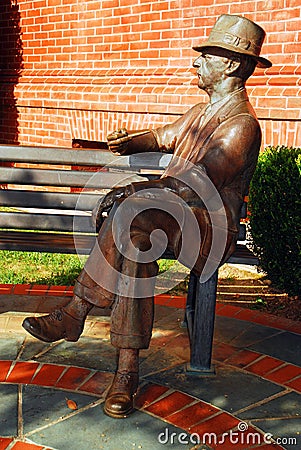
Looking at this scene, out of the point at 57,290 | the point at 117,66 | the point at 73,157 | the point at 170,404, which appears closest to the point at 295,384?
the point at 170,404

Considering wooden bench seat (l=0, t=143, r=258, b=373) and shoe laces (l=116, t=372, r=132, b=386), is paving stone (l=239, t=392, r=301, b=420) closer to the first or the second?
shoe laces (l=116, t=372, r=132, b=386)

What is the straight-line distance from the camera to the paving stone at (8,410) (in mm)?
2979

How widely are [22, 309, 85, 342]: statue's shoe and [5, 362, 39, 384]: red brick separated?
28 cm

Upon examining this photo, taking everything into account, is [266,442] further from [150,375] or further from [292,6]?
[292,6]

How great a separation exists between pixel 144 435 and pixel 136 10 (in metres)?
5.67

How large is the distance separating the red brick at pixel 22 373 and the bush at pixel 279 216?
208cm

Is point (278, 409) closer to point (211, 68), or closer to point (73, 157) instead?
point (211, 68)

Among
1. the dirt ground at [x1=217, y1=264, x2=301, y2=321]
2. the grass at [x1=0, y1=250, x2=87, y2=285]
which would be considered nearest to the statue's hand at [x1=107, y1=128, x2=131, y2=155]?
the dirt ground at [x1=217, y1=264, x2=301, y2=321]

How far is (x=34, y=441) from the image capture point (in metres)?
2.90

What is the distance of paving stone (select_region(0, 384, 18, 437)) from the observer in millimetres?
2979

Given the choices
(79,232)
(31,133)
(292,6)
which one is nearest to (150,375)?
(79,232)

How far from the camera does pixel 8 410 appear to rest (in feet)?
10.4

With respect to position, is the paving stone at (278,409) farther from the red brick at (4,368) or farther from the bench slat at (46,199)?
the bench slat at (46,199)

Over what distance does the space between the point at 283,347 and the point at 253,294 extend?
1307mm
